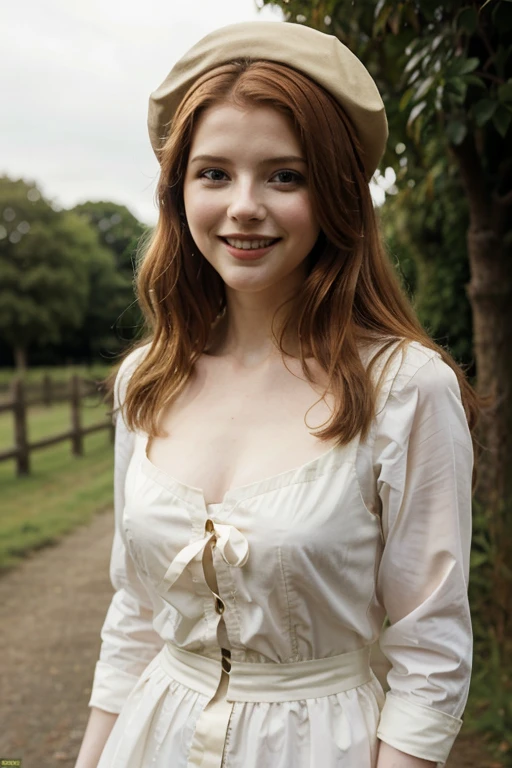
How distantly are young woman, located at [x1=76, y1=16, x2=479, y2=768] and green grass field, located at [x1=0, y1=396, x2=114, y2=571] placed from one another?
10.4 feet

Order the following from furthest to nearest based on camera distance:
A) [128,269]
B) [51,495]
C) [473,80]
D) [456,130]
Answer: [51,495], [128,269], [456,130], [473,80]

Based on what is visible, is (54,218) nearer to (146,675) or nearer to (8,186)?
(8,186)

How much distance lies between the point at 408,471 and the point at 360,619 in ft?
0.89

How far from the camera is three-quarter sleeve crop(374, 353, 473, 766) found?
125cm

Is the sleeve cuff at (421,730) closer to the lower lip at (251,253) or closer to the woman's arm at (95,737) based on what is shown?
the woman's arm at (95,737)

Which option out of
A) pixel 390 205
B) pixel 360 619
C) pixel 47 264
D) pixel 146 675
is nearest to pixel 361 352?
pixel 360 619

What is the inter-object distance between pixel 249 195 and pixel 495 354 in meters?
2.19

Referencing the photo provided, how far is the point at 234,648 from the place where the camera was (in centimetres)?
134

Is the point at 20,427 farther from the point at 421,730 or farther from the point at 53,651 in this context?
the point at 421,730

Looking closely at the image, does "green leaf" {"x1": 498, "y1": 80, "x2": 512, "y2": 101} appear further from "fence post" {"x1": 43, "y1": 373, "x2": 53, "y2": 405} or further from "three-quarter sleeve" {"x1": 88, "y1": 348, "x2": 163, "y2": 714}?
"fence post" {"x1": 43, "y1": 373, "x2": 53, "y2": 405}

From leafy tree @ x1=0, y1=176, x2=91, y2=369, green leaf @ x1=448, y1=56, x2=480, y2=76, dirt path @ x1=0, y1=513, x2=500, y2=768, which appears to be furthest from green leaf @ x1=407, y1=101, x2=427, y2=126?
leafy tree @ x1=0, y1=176, x2=91, y2=369

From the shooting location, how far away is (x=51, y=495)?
29.2 ft

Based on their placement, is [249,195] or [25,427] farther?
[25,427]

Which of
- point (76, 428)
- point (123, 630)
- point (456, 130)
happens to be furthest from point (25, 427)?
point (123, 630)
